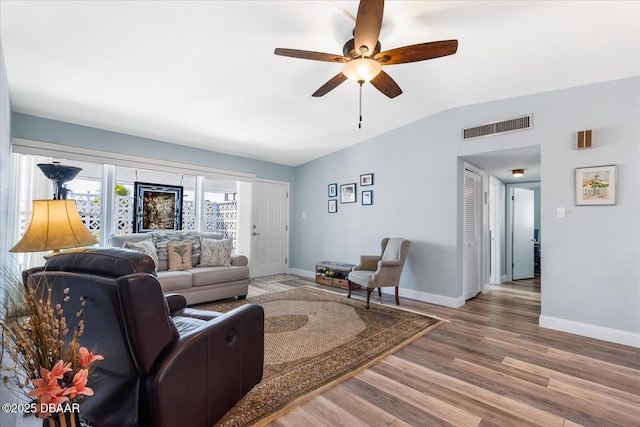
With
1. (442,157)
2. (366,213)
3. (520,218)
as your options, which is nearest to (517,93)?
(442,157)

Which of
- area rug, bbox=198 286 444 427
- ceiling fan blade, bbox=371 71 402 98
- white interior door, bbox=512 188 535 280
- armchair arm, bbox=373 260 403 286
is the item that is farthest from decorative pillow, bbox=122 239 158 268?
white interior door, bbox=512 188 535 280

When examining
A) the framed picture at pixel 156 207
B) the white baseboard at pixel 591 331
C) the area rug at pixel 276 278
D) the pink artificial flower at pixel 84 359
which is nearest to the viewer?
the pink artificial flower at pixel 84 359

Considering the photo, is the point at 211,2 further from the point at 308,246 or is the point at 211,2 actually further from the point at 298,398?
the point at 308,246

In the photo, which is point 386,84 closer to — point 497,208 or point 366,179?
point 366,179

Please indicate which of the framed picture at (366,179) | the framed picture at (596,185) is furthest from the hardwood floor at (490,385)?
the framed picture at (366,179)

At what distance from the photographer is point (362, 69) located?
86.7 inches

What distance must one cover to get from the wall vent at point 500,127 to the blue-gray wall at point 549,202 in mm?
75

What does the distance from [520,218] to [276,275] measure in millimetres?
5016

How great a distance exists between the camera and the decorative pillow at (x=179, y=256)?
390 cm

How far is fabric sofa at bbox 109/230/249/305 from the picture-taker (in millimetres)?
3586

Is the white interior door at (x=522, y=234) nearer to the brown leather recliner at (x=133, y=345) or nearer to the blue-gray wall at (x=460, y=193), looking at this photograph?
the blue-gray wall at (x=460, y=193)

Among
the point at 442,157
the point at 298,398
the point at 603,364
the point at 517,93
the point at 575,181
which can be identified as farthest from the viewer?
the point at 442,157

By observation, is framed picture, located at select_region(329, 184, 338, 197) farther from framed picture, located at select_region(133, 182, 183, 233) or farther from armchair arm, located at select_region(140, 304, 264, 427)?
armchair arm, located at select_region(140, 304, 264, 427)

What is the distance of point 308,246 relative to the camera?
6.02m
